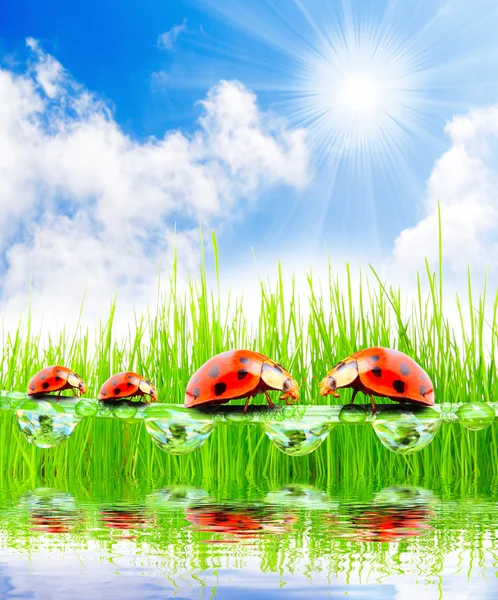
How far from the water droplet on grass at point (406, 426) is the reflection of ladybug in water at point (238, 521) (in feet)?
1.28

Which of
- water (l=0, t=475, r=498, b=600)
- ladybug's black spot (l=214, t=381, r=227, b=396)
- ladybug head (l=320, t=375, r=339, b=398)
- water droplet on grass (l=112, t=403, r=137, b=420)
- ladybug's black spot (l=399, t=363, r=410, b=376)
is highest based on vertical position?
ladybug's black spot (l=399, t=363, r=410, b=376)

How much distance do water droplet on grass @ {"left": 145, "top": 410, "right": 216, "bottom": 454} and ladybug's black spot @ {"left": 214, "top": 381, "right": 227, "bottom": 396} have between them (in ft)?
0.25

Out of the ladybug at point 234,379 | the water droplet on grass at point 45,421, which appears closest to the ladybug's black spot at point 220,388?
the ladybug at point 234,379

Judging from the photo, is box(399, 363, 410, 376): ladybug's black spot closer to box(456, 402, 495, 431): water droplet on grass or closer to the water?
box(456, 402, 495, 431): water droplet on grass

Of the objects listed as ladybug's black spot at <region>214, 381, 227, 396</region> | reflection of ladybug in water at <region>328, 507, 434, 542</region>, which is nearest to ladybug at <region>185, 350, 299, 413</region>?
ladybug's black spot at <region>214, 381, 227, 396</region>

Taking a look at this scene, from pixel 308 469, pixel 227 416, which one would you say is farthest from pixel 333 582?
pixel 308 469

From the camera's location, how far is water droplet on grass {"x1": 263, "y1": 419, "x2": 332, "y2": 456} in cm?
177

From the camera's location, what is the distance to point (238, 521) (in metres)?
1.43

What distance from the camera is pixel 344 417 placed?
1707 mm

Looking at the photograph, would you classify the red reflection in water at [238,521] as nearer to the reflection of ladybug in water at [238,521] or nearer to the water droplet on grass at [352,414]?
the reflection of ladybug in water at [238,521]

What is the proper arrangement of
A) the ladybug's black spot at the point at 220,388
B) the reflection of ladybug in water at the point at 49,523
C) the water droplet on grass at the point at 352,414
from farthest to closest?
1. the ladybug's black spot at the point at 220,388
2. the water droplet on grass at the point at 352,414
3. the reflection of ladybug in water at the point at 49,523

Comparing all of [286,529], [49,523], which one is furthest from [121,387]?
[286,529]

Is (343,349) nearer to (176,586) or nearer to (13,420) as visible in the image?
(13,420)

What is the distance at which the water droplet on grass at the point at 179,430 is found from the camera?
1817mm
